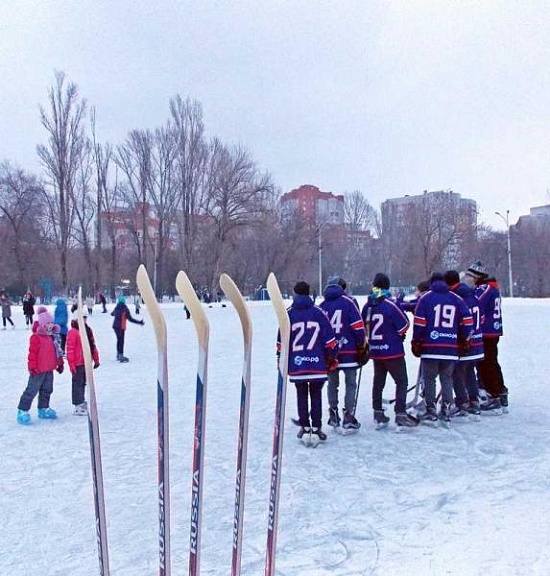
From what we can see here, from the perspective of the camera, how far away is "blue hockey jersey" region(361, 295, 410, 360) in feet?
19.9

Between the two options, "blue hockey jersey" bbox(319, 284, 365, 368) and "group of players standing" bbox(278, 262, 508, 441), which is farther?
"blue hockey jersey" bbox(319, 284, 365, 368)

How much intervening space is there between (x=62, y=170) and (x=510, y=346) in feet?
108

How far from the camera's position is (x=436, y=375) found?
6.32 m

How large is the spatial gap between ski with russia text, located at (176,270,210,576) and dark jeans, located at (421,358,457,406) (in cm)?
428

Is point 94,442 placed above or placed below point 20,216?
below

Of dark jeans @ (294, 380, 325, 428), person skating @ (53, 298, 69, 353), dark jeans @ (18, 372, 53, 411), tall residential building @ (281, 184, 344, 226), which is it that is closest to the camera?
dark jeans @ (294, 380, 325, 428)

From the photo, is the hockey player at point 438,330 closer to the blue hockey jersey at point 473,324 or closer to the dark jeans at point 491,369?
the blue hockey jersey at point 473,324

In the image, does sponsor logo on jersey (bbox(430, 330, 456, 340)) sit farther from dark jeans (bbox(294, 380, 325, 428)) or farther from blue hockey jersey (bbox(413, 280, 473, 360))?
dark jeans (bbox(294, 380, 325, 428))

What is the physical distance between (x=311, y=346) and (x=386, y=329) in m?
0.99

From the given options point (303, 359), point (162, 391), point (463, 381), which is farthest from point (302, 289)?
point (162, 391)

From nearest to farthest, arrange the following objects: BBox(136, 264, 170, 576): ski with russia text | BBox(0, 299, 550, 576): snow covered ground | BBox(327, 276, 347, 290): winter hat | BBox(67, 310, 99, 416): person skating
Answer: BBox(136, 264, 170, 576): ski with russia text → BBox(0, 299, 550, 576): snow covered ground → BBox(327, 276, 347, 290): winter hat → BBox(67, 310, 99, 416): person skating

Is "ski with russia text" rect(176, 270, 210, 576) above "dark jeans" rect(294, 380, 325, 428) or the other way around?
above

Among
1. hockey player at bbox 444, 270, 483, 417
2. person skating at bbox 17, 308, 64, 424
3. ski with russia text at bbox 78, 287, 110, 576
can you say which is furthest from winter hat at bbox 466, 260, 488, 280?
ski with russia text at bbox 78, 287, 110, 576

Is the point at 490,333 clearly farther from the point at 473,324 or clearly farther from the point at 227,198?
the point at 227,198
